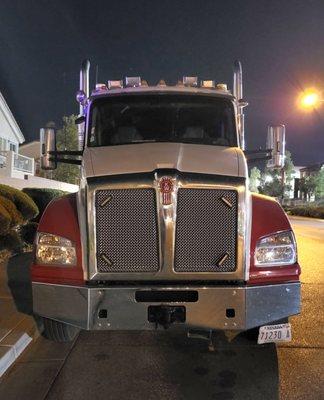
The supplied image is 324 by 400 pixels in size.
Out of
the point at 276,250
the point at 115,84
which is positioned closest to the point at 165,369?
the point at 276,250

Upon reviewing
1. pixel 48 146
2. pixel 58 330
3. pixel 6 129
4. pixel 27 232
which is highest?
pixel 6 129

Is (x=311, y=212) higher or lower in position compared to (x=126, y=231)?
lower

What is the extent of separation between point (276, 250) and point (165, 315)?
1.16 m

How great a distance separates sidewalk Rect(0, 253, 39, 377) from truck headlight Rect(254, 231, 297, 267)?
258 cm

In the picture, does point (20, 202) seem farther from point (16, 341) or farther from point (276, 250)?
point (276, 250)

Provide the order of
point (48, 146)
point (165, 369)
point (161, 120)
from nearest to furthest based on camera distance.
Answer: point (165, 369), point (161, 120), point (48, 146)

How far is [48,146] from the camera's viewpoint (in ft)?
21.6

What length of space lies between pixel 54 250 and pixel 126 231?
27.1 inches

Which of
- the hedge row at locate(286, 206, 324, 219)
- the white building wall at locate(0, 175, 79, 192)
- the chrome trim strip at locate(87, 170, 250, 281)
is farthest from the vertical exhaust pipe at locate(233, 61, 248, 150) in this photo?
the hedge row at locate(286, 206, 324, 219)

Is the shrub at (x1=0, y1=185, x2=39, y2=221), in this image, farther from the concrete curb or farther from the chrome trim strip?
the chrome trim strip

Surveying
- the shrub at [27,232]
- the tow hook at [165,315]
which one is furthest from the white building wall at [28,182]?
the tow hook at [165,315]

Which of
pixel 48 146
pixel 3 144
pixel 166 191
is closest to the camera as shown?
pixel 166 191

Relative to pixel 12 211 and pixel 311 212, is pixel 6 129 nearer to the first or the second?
pixel 12 211

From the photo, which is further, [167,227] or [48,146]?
[48,146]
